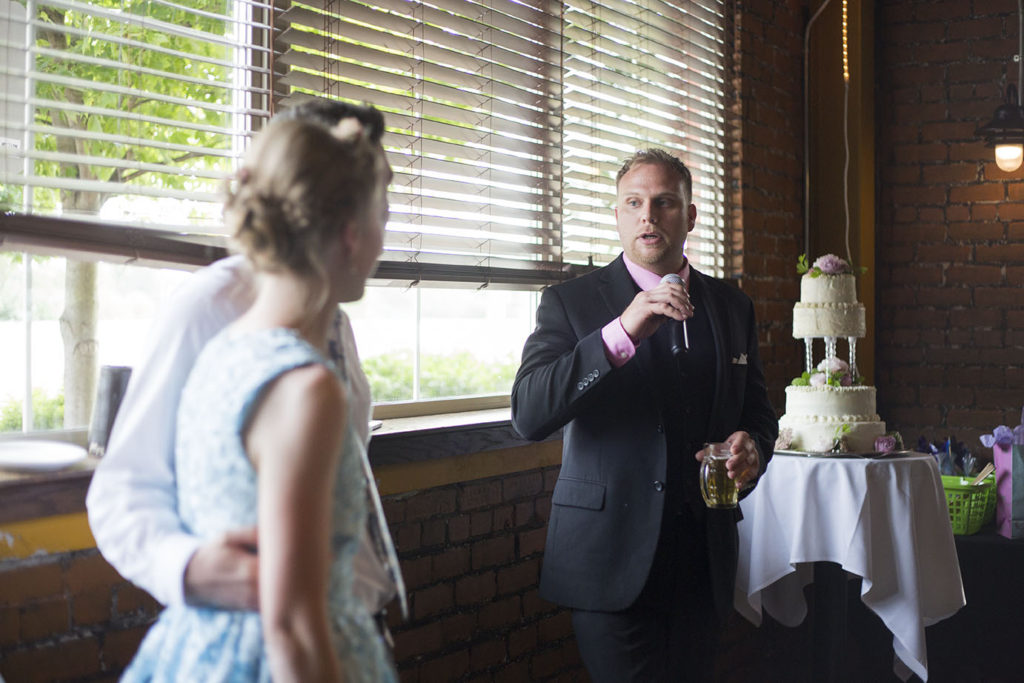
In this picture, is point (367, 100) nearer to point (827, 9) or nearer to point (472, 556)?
point (472, 556)

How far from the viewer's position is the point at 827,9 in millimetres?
4926

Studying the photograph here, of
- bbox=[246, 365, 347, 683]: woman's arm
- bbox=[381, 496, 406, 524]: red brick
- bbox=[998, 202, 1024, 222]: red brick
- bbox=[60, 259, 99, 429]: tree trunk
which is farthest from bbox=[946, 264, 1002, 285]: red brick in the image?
bbox=[246, 365, 347, 683]: woman's arm

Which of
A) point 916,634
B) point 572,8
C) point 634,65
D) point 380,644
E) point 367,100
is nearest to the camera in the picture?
point 380,644

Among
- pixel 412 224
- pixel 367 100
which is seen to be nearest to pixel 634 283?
pixel 412 224

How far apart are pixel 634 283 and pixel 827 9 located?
3.26 metres

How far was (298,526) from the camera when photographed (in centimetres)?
89

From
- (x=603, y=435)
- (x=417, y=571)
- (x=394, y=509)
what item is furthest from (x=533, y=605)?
(x=603, y=435)

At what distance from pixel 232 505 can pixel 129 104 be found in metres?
1.46

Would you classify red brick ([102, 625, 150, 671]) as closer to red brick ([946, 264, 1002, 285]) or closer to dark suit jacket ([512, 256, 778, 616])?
dark suit jacket ([512, 256, 778, 616])

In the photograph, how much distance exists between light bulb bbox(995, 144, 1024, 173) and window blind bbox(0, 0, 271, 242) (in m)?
3.82

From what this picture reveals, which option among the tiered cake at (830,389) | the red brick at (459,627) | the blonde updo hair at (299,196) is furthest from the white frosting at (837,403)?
the blonde updo hair at (299,196)

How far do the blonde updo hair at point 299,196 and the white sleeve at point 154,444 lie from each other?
21 cm

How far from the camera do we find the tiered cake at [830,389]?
3.40m

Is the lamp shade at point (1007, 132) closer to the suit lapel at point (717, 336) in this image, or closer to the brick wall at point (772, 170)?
the brick wall at point (772, 170)
